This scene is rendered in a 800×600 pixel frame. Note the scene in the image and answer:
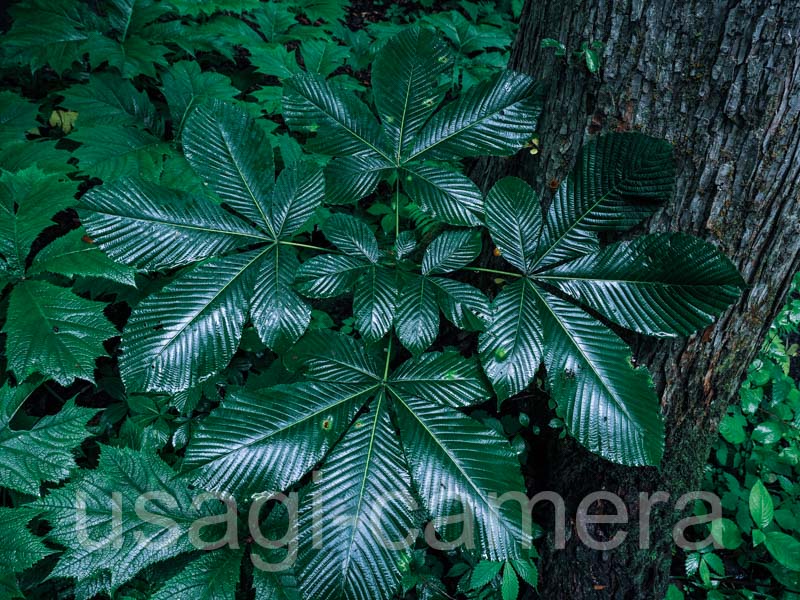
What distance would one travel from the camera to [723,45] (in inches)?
44.8

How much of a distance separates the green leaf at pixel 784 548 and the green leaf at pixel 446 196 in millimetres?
1695

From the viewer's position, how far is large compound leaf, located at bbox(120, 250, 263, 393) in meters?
1.14

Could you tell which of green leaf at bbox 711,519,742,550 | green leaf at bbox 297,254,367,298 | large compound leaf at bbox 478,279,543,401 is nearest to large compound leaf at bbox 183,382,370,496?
green leaf at bbox 297,254,367,298

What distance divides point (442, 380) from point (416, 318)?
0.54 feet

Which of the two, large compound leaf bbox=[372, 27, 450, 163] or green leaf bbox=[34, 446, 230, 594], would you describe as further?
green leaf bbox=[34, 446, 230, 594]

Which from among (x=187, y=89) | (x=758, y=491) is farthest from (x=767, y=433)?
(x=187, y=89)

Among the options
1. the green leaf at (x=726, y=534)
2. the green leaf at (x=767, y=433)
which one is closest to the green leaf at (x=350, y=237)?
the green leaf at (x=726, y=534)

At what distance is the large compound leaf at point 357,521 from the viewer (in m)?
1.04

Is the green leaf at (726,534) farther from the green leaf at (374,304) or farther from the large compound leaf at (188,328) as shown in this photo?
the large compound leaf at (188,328)

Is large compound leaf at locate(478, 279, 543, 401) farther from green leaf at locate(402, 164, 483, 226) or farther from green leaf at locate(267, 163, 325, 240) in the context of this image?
green leaf at locate(267, 163, 325, 240)

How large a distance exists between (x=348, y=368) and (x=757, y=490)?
1.71 metres

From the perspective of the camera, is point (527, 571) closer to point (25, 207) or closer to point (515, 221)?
point (515, 221)

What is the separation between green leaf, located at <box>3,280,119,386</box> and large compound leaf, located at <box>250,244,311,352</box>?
652 millimetres

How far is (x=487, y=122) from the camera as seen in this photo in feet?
4.33
